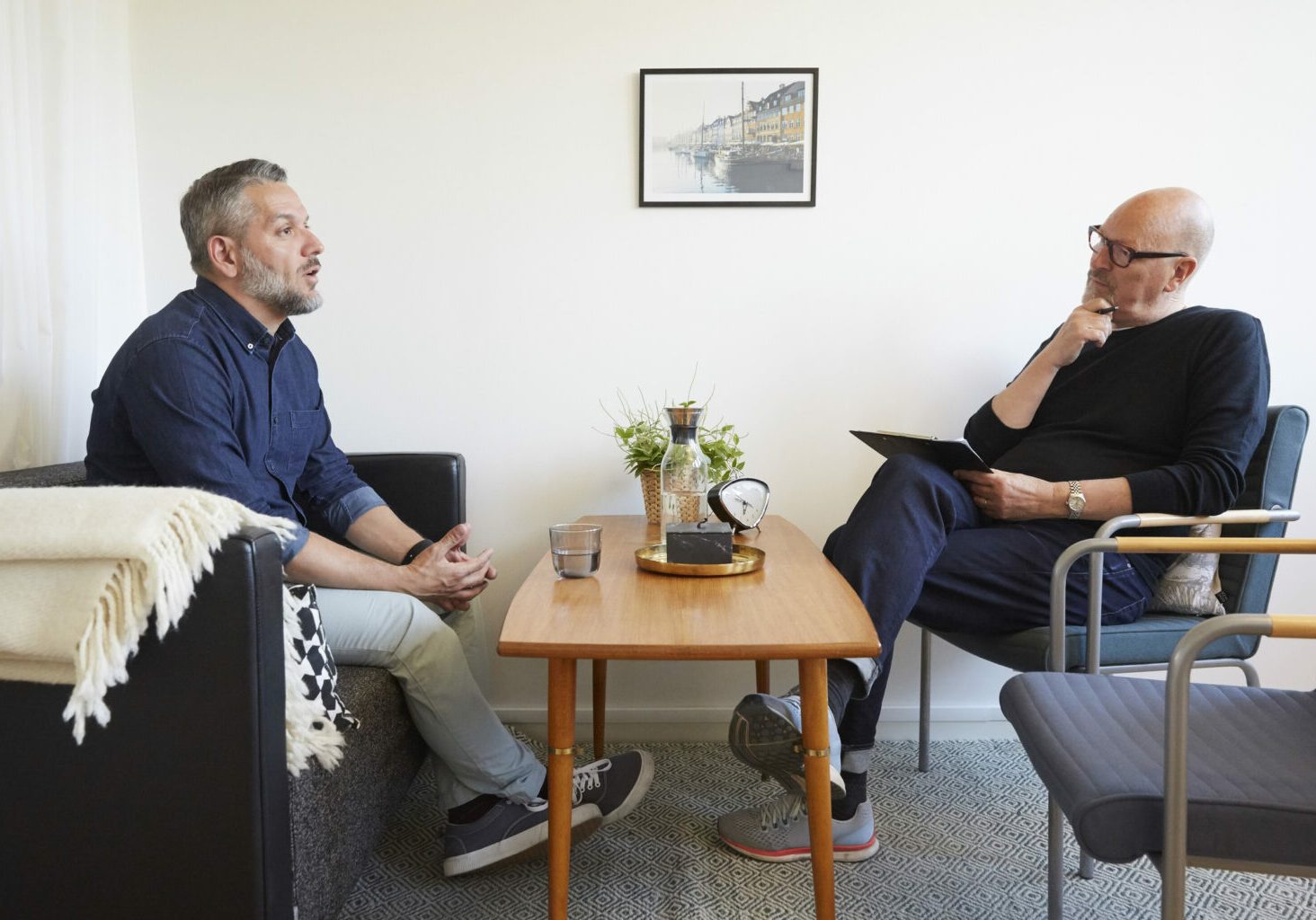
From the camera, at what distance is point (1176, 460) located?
2.05 metres

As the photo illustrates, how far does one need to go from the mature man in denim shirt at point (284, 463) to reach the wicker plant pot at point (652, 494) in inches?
20.8

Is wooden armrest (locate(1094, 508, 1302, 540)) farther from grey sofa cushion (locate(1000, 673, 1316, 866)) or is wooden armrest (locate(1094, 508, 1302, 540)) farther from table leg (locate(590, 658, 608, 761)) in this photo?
table leg (locate(590, 658, 608, 761))

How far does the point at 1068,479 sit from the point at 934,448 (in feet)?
1.19

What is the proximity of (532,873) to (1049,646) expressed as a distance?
1.10 metres

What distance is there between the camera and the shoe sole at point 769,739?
1.52m

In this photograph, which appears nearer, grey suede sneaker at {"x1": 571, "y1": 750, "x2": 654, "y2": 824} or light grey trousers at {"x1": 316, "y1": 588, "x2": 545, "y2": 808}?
light grey trousers at {"x1": 316, "y1": 588, "x2": 545, "y2": 808}

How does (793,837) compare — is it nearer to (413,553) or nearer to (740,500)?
(740,500)

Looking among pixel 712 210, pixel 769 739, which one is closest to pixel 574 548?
pixel 769 739

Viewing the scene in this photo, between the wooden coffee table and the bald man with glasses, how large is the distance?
164mm

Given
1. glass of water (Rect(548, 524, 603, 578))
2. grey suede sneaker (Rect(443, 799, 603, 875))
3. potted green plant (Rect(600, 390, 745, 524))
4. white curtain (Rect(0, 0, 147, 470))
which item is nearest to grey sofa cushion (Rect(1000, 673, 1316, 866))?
glass of water (Rect(548, 524, 603, 578))

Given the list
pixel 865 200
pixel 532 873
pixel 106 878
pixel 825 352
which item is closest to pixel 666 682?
pixel 532 873

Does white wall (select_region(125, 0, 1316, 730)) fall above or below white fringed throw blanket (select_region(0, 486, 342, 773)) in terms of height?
above

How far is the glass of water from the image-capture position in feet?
5.68

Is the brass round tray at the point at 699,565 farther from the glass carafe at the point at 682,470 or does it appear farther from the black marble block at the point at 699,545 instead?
the glass carafe at the point at 682,470
